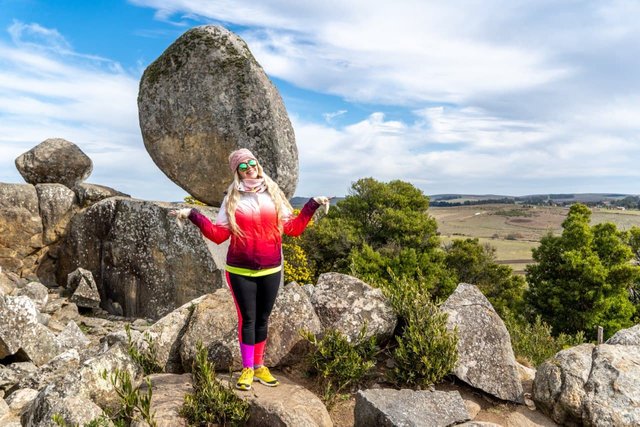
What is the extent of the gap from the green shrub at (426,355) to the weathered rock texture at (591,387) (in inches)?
54.2

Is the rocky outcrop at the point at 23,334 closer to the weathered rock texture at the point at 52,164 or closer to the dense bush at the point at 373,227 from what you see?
the weathered rock texture at the point at 52,164

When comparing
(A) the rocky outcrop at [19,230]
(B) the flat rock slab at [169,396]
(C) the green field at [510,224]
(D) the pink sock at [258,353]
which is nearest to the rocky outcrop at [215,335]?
(B) the flat rock slab at [169,396]

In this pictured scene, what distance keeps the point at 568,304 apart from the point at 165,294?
71.6 ft

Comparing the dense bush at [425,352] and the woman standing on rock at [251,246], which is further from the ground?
the woman standing on rock at [251,246]

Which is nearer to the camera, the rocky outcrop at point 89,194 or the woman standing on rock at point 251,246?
the woman standing on rock at point 251,246

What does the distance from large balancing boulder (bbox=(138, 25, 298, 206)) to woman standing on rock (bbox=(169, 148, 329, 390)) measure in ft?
22.3

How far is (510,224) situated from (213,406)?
3932 inches

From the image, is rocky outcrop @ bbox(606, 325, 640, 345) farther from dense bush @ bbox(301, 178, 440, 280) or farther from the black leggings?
dense bush @ bbox(301, 178, 440, 280)

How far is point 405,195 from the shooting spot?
33.2 meters

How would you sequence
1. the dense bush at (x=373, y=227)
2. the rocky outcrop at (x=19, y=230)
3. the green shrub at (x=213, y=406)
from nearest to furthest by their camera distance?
1. the green shrub at (x=213, y=406)
2. the rocky outcrop at (x=19, y=230)
3. the dense bush at (x=373, y=227)

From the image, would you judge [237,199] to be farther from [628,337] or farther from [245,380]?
[628,337]

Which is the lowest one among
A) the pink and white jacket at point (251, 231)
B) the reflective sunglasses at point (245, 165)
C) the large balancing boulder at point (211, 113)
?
the pink and white jacket at point (251, 231)

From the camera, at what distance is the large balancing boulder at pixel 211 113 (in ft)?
45.1

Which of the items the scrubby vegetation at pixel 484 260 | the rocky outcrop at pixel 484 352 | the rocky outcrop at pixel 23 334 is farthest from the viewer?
the scrubby vegetation at pixel 484 260
